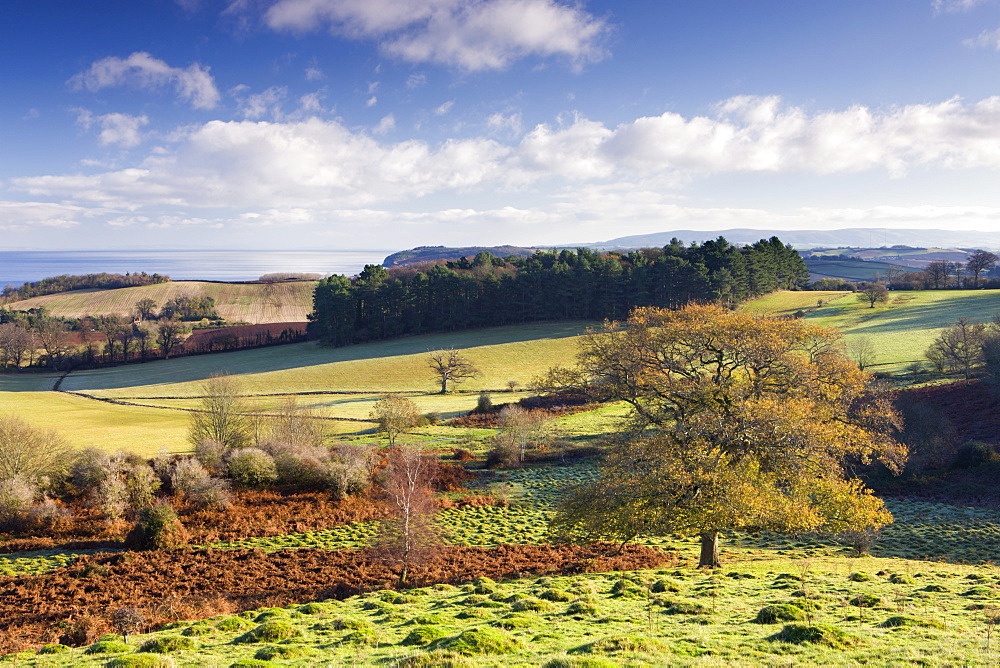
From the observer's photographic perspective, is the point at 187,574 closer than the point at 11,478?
Yes

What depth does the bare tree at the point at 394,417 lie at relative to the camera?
49531 millimetres

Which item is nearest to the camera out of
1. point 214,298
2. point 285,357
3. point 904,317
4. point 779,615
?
point 779,615

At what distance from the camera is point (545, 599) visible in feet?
61.4

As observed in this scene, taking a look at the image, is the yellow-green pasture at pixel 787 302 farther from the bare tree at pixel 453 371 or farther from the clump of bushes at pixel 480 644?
the clump of bushes at pixel 480 644

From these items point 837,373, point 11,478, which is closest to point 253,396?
point 11,478

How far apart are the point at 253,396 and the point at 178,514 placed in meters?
40.8

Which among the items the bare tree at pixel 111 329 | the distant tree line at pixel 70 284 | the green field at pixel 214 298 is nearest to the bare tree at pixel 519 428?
the bare tree at pixel 111 329

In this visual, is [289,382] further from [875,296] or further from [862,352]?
[875,296]

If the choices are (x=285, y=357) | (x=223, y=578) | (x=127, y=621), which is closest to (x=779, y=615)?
(x=127, y=621)

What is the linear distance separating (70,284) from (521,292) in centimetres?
15719

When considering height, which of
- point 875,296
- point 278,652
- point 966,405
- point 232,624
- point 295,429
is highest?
point 875,296

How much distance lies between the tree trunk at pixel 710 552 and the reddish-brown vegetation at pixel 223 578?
1.97 metres

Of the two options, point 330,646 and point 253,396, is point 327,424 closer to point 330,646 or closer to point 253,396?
point 253,396

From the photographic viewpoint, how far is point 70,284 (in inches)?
6850
